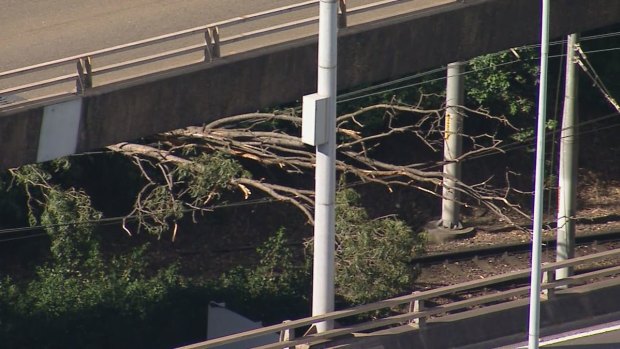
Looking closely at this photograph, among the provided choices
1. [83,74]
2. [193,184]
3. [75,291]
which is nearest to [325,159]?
[83,74]

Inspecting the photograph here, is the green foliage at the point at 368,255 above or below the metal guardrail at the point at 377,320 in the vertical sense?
above

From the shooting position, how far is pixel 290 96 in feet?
50.5

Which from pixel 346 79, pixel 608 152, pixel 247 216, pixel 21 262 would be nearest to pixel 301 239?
pixel 247 216

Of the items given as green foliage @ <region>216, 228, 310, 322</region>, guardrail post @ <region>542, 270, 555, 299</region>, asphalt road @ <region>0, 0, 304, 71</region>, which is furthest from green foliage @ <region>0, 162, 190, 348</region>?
guardrail post @ <region>542, 270, 555, 299</region>

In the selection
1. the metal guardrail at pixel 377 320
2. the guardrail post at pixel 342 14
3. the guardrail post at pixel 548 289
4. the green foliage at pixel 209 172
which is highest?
the guardrail post at pixel 342 14

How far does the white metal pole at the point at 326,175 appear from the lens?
534 inches

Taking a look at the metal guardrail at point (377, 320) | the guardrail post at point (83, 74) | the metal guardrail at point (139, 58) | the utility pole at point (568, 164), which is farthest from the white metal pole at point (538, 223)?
the utility pole at point (568, 164)

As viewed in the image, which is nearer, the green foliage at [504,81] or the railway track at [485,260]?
the railway track at [485,260]

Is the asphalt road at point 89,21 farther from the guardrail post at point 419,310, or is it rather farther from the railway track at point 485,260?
the railway track at point 485,260

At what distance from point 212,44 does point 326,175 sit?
221 centimetres

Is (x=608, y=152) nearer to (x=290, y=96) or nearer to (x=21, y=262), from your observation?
(x=21, y=262)

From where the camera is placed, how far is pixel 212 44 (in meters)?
14.9

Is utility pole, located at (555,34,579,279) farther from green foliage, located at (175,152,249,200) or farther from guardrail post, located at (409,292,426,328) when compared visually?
guardrail post, located at (409,292,426,328)

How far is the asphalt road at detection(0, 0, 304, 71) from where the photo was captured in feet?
53.7
